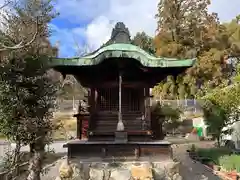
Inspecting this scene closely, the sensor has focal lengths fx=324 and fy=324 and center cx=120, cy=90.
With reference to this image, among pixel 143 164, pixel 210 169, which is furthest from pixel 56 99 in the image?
pixel 210 169

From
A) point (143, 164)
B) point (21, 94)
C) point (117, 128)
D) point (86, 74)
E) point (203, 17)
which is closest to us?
point (21, 94)

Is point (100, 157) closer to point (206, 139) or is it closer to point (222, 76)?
point (206, 139)

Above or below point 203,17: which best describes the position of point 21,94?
below

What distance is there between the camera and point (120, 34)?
1180 centimetres

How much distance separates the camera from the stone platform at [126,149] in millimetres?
10289

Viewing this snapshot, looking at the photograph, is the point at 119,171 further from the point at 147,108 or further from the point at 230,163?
the point at 230,163

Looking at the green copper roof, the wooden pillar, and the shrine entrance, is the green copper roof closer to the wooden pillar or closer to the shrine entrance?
the shrine entrance

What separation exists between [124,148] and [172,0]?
1106 inches

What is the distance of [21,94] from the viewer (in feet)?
26.6

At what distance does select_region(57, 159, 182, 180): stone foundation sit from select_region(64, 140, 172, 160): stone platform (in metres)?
0.41

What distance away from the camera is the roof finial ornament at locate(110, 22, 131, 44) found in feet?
38.1

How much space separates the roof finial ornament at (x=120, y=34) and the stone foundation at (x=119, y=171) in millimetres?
4360

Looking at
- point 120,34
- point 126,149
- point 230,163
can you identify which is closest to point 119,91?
point 126,149

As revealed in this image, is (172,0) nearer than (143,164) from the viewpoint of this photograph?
No
